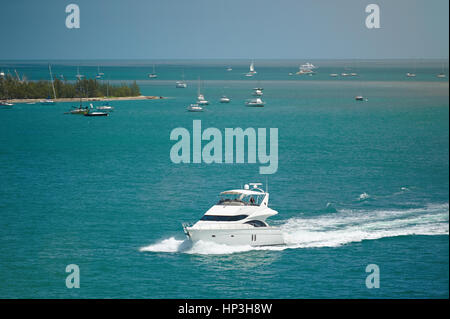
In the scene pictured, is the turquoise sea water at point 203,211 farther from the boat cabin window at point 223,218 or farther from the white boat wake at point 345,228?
the boat cabin window at point 223,218

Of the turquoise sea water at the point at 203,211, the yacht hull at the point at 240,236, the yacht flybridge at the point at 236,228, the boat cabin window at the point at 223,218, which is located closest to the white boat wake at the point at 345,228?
the turquoise sea water at the point at 203,211

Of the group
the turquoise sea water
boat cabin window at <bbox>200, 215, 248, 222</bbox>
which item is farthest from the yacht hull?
boat cabin window at <bbox>200, 215, 248, 222</bbox>

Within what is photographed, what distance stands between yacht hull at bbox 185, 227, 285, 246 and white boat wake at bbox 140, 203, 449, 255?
1.37 ft

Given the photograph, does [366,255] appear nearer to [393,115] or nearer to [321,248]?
[321,248]

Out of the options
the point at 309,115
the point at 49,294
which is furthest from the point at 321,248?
the point at 309,115

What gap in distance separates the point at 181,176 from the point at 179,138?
49.7 m

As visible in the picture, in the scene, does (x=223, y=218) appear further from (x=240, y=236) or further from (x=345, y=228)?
(x=345, y=228)

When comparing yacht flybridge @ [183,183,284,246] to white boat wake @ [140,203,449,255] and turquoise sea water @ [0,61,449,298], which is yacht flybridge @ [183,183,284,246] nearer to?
white boat wake @ [140,203,449,255]

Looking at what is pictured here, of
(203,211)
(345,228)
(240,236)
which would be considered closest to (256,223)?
(240,236)

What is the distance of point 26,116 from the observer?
600ft

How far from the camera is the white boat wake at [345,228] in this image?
58.9 metres

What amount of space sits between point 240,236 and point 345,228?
11.8 m

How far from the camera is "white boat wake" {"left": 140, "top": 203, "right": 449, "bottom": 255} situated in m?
58.9

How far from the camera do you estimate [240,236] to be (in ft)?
191
